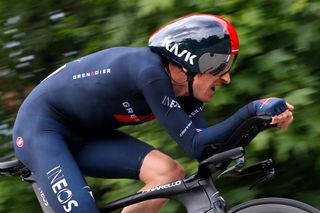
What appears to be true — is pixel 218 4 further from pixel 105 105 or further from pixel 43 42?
pixel 43 42

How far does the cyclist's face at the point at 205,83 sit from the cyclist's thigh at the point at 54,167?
0.66 meters

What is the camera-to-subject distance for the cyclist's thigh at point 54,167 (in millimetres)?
3502

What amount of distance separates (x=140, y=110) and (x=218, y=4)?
3.93 ft

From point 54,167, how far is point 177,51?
2.54 feet

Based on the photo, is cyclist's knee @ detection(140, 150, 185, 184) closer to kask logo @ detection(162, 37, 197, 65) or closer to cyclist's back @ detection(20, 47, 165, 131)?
cyclist's back @ detection(20, 47, 165, 131)

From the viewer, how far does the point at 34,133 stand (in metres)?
3.63

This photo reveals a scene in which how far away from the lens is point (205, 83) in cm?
354

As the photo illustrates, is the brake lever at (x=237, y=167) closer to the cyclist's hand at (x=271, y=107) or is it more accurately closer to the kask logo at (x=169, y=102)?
the cyclist's hand at (x=271, y=107)

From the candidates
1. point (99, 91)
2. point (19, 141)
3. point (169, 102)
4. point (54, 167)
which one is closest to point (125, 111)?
point (99, 91)

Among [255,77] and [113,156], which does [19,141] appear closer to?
[113,156]

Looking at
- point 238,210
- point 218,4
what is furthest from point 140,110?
point 218,4

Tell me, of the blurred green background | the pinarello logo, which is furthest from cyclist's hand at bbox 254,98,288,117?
the pinarello logo

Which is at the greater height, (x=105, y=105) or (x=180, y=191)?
(x=105, y=105)

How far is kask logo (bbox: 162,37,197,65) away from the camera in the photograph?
11.4ft
